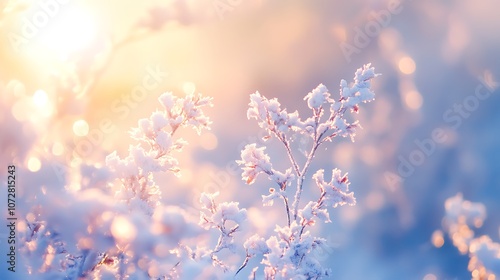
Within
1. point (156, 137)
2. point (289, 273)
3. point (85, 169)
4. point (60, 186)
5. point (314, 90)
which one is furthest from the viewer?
point (314, 90)

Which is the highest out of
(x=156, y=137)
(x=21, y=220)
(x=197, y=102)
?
(x=197, y=102)

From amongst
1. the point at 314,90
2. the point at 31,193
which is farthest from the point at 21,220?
the point at 314,90

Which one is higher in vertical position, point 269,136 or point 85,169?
point 269,136

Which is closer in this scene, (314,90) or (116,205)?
(116,205)

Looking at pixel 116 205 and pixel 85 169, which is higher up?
pixel 85 169

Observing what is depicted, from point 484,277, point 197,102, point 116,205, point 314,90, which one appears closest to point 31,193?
point 116,205

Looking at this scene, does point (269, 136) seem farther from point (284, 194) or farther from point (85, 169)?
point (85, 169)

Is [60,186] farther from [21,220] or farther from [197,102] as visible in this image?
[197,102]

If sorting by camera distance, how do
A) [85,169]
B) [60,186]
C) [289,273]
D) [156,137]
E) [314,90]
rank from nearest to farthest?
[60,186], [85,169], [289,273], [156,137], [314,90]

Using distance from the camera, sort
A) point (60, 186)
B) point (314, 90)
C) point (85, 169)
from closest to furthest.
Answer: point (60, 186) → point (85, 169) → point (314, 90)
